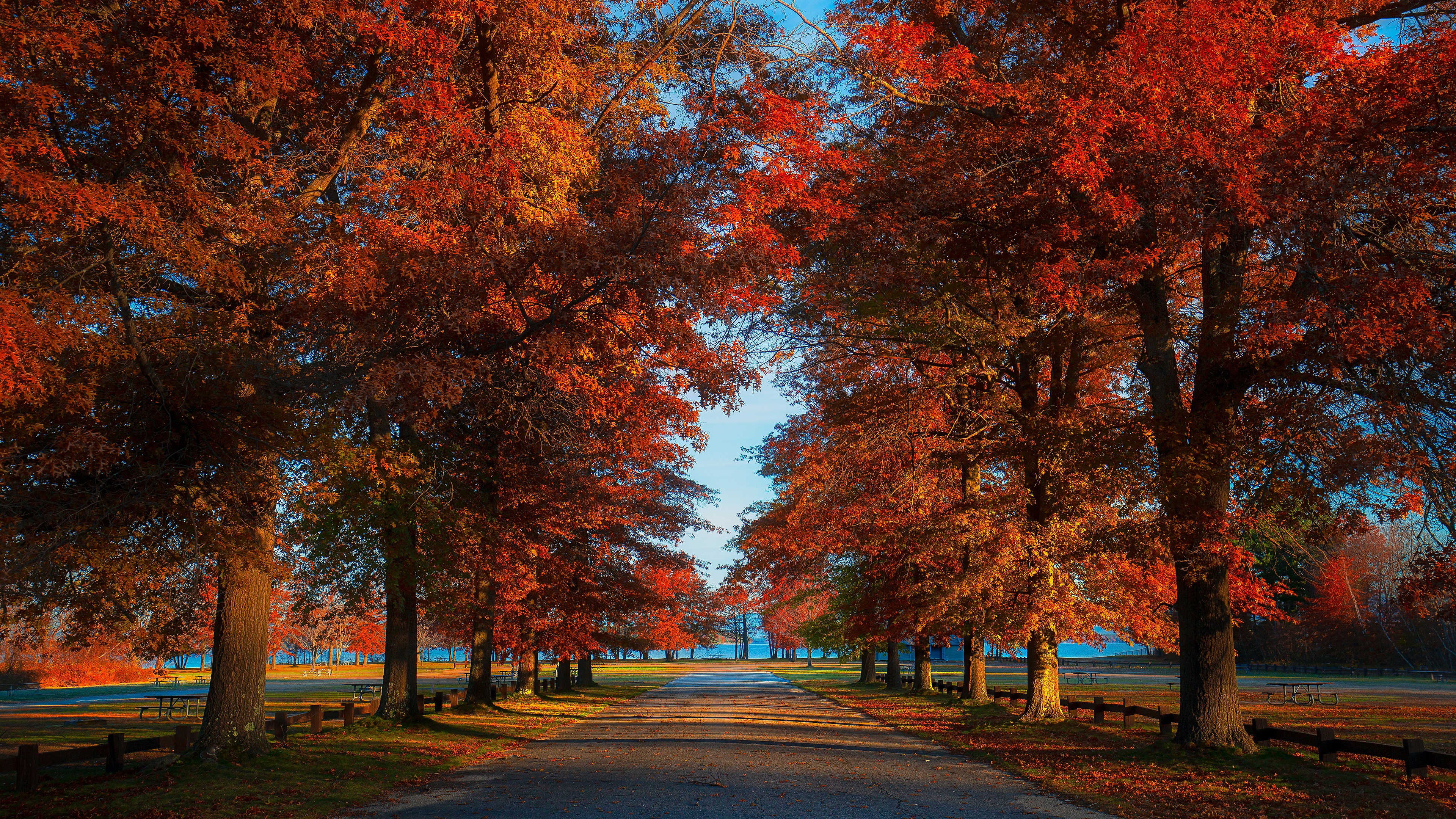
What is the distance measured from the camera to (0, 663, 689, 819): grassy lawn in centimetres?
998

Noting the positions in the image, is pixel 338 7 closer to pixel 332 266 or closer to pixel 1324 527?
pixel 332 266

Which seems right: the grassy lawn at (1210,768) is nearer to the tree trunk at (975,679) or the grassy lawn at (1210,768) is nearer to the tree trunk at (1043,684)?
the tree trunk at (1043,684)

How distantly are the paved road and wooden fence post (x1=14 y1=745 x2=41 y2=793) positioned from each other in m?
3.94

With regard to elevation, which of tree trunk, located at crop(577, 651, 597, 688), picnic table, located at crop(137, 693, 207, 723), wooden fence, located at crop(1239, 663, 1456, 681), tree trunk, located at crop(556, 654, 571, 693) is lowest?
Answer: wooden fence, located at crop(1239, 663, 1456, 681)

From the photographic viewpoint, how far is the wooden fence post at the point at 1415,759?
1131 cm

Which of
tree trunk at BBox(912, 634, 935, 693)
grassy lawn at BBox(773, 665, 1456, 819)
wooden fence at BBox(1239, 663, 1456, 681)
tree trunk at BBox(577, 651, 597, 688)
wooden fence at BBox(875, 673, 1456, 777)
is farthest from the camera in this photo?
wooden fence at BBox(1239, 663, 1456, 681)

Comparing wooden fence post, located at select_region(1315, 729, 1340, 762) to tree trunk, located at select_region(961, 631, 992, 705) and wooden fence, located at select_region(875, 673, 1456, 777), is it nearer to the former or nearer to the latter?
wooden fence, located at select_region(875, 673, 1456, 777)

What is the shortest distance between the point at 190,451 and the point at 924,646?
29.0 metres

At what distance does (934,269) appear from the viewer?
52.5ft

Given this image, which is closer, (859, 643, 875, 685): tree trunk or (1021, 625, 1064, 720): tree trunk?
(1021, 625, 1064, 720): tree trunk

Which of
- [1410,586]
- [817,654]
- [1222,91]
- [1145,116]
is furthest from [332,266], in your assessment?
[817,654]

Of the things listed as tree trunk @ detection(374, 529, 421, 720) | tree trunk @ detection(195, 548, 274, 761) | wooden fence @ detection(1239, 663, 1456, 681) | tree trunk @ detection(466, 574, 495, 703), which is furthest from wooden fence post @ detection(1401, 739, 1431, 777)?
wooden fence @ detection(1239, 663, 1456, 681)

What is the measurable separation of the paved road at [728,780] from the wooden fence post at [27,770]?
394 centimetres

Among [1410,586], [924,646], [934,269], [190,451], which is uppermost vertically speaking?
[934,269]
